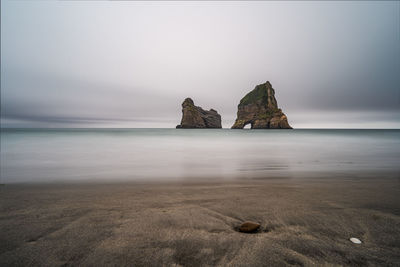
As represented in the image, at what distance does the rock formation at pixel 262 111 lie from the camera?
129875 mm

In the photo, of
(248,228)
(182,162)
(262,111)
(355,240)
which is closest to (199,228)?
(248,228)

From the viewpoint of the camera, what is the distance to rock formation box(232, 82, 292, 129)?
130 meters

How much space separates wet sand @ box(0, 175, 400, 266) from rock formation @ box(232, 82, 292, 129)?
440ft

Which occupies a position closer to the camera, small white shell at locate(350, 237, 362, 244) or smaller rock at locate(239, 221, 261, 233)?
small white shell at locate(350, 237, 362, 244)

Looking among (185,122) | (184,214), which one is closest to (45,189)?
(184,214)

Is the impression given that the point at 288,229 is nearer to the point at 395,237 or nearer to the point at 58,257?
the point at 395,237

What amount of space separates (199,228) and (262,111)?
14410cm

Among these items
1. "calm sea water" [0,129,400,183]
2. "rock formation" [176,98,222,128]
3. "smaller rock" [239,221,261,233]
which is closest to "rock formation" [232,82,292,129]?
"rock formation" [176,98,222,128]

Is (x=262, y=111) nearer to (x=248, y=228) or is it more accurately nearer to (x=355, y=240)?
(x=355, y=240)

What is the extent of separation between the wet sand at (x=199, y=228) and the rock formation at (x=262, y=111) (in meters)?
134

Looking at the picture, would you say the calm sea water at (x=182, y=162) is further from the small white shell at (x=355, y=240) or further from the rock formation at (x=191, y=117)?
the rock formation at (x=191, y=117)

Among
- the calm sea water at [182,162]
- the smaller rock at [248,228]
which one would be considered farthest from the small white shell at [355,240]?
the calm sea water at [182,162]

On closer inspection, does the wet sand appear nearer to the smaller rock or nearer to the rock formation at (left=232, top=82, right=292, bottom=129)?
the smaller rock

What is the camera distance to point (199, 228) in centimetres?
293
